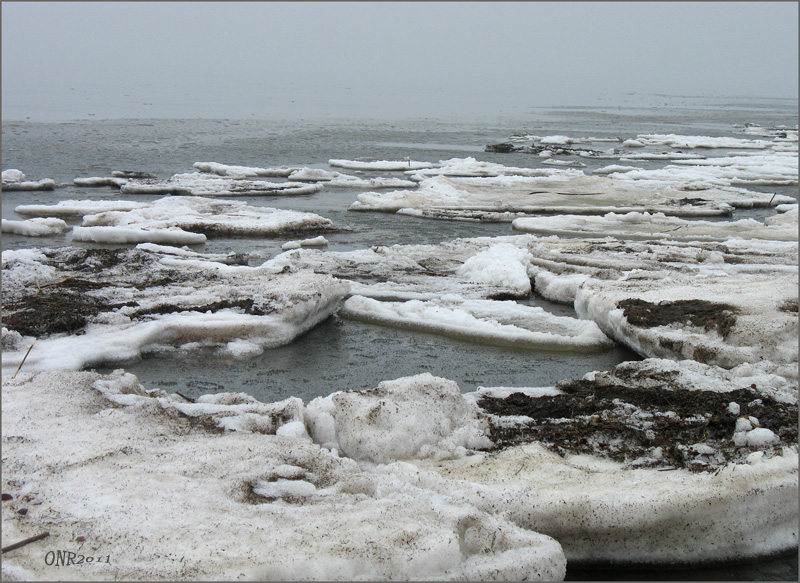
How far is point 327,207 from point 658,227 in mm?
5463

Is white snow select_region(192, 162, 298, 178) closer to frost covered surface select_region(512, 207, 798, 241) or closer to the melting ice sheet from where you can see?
frost covered surface select_region(512, 207, 798, 241)

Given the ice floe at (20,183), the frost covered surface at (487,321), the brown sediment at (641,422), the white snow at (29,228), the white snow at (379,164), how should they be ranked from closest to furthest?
the brown sediment at (641,422), the frost covered surface at (487,321), the white snow at (29,228), the ice floe at (20,183), the white snow at (379,164)

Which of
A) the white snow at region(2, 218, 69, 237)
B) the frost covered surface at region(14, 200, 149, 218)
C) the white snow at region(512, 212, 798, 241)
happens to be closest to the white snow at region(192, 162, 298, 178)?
the frost covered surface at region(14, 200, 149, 218)

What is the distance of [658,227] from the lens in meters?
11.2

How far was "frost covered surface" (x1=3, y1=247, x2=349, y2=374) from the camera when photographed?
576 cm

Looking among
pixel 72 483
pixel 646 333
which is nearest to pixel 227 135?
pixel 646 333

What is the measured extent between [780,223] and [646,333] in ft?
22.4

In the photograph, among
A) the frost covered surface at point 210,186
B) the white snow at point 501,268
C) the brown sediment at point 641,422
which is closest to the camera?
the brown sediment at point 641,422

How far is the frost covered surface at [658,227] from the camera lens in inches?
413

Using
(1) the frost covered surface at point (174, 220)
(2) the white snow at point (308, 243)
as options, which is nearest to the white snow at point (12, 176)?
(1) the frost covered surface at point (174, 220)

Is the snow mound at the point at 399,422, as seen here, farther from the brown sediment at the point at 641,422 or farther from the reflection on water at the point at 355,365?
the reflection on water at the point at 355,365

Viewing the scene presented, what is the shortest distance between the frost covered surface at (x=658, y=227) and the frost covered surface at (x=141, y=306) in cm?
494

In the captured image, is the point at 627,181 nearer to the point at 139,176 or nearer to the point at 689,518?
the point at 139,176

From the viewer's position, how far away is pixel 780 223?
11.4 meters
